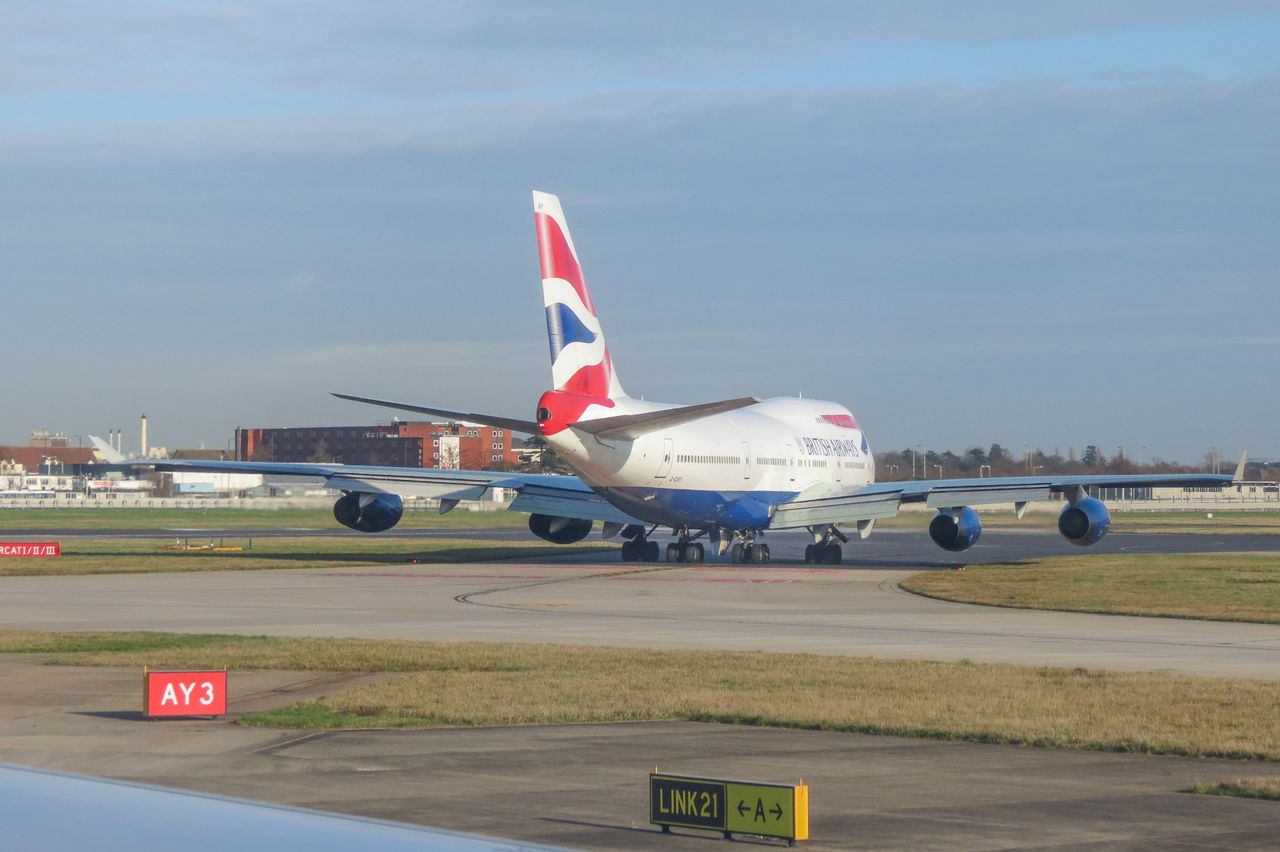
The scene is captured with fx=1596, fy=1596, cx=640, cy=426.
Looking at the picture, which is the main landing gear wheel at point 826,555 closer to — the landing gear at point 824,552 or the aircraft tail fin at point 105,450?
the landing gear at point 824,552

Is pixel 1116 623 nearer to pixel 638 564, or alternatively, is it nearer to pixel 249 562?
pixel 638 564

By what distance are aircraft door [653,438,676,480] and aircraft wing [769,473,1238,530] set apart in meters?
6.64

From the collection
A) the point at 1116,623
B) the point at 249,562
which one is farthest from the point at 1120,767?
the point at 249,562

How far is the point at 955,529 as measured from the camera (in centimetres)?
4697

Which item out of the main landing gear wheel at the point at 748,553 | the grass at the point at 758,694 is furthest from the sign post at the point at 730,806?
the main landing gear wheel at the point at 748,553

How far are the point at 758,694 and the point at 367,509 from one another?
109 feet

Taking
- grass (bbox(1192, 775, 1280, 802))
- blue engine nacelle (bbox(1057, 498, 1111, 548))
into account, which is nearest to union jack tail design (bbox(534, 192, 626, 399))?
blue engine nacelle (bbox(1057, 498, 1111, 548))

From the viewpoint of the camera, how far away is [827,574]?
44062 mm

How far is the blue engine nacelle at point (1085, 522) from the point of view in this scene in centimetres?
4609

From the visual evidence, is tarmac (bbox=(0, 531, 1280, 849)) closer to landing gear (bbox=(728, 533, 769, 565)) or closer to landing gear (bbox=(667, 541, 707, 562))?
landing gear (bbox=(728, 533, 769, 565))

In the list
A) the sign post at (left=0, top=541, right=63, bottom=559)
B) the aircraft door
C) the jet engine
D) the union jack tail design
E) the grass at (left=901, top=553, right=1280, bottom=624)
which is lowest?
the grass at (left=901, top=553, right=1280, bottom=624)

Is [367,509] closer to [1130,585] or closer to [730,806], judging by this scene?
[1130,585]

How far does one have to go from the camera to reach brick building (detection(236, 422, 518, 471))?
181 meters

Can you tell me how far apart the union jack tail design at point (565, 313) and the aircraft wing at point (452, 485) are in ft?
19.9
